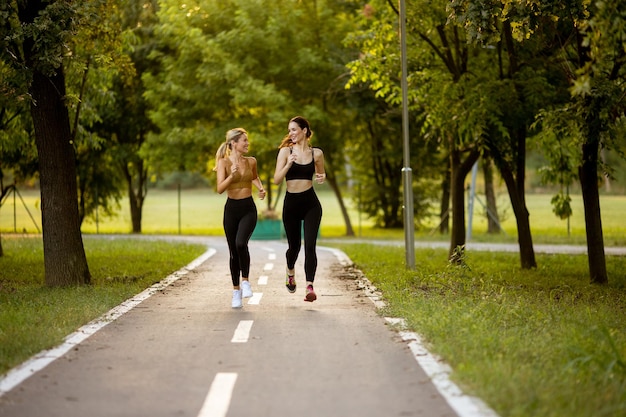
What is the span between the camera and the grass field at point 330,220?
32969 millimetres

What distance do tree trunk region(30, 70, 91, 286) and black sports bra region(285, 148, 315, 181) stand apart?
364cm

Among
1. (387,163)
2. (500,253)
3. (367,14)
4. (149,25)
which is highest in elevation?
(149,25)

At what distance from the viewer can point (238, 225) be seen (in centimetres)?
1015

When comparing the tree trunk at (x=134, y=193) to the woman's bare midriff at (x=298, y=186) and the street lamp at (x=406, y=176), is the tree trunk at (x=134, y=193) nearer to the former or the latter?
the street lamp at (x=406, y=176)

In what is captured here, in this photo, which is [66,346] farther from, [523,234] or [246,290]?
[523,234]

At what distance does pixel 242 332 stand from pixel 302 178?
2394 mm

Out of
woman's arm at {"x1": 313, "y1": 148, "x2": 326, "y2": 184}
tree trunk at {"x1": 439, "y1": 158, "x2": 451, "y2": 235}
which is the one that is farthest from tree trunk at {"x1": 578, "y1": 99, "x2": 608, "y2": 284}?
tree trunk at {"x1": 439, "y1": 158, "x2": 451, "y2": 235}

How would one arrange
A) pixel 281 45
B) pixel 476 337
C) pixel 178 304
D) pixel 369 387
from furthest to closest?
pixel 281 45 < pixel 178 304 < pixel 476 337 < pixel 369 387

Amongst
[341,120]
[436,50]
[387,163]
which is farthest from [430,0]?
[387,163]

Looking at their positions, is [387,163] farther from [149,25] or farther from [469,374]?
[469,374]

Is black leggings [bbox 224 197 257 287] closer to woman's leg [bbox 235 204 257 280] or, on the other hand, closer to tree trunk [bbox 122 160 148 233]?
woman's leg [bbox 235 204 257 280]

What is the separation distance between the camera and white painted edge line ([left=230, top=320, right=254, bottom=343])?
25.4 feet

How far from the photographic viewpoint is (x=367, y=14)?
60.7 feet

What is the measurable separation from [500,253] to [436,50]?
289 inches
